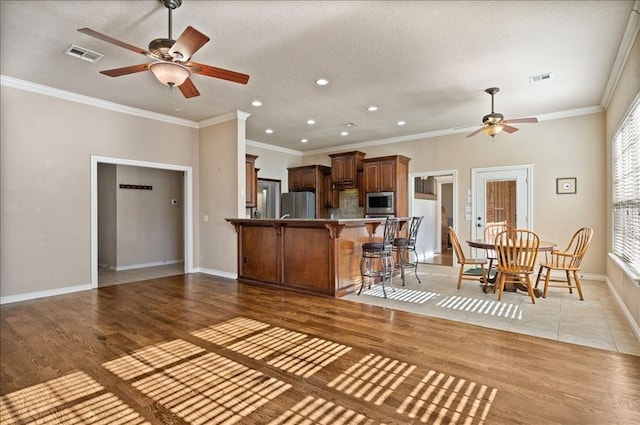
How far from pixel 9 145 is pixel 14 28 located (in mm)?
1927

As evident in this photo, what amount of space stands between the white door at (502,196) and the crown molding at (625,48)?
71.8 inches

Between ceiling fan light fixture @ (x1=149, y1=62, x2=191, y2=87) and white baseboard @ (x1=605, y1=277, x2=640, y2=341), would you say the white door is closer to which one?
white baseboard @ (x1=605, y1=277, x2=640, y2=341)

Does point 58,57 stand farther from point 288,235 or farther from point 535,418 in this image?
point 535,418

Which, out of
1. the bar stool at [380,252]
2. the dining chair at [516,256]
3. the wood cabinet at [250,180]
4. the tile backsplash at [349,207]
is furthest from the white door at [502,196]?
the wood cabinet at [250,180]

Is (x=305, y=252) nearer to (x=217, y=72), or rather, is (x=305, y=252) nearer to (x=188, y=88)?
(x=188, y=88)

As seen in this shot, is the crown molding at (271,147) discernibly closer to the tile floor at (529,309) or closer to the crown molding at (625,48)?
→ the tile floor at (529,309)

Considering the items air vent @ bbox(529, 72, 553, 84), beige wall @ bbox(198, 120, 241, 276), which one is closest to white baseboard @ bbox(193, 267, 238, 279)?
beige wall @ bbox(198, 120, 241, 276)

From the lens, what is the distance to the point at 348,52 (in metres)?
3.61

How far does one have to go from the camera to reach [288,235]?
A: 16.5 feet

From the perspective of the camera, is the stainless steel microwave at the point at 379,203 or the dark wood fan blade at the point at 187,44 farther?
the stainless steel microwave at the point at 379,203

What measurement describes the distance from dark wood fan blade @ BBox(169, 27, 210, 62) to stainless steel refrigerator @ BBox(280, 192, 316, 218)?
5604 millimetres

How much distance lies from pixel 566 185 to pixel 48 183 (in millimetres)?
8163

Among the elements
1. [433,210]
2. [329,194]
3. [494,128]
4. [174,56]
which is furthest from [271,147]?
[174,56]

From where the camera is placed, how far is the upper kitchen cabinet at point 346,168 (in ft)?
25.8
